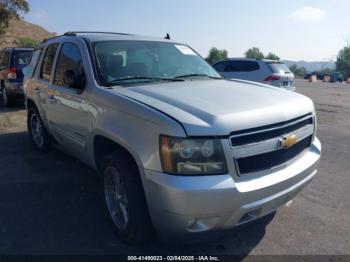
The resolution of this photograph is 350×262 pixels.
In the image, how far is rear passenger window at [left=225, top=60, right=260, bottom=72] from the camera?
45.5ft

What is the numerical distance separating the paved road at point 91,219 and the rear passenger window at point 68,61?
1.37m

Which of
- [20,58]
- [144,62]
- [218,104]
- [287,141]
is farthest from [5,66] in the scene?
[287,141]

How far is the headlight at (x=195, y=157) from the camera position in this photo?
104 inches

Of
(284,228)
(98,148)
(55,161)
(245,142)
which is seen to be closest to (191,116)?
(245,142)

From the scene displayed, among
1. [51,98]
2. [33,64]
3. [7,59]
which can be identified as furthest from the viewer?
[7,59]

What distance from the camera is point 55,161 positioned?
5.67 meters

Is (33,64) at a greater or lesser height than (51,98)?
greater

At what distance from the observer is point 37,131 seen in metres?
6.20

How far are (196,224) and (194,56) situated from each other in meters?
2.71

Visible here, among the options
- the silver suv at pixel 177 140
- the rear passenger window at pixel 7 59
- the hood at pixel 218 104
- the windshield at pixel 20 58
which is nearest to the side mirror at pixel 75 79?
the silver suv at pixel 177 140

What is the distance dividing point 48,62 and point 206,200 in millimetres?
3669

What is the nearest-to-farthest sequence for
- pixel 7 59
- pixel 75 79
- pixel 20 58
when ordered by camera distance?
1. pixel 75 79
2. pixel 20 58
3. pixel 7 59

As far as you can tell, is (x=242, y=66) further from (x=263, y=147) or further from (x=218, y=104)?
(x=263, y=147)

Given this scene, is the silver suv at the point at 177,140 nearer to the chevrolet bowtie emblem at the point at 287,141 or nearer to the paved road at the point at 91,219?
the chevrolet bowtie emblem at the point at 287,141
